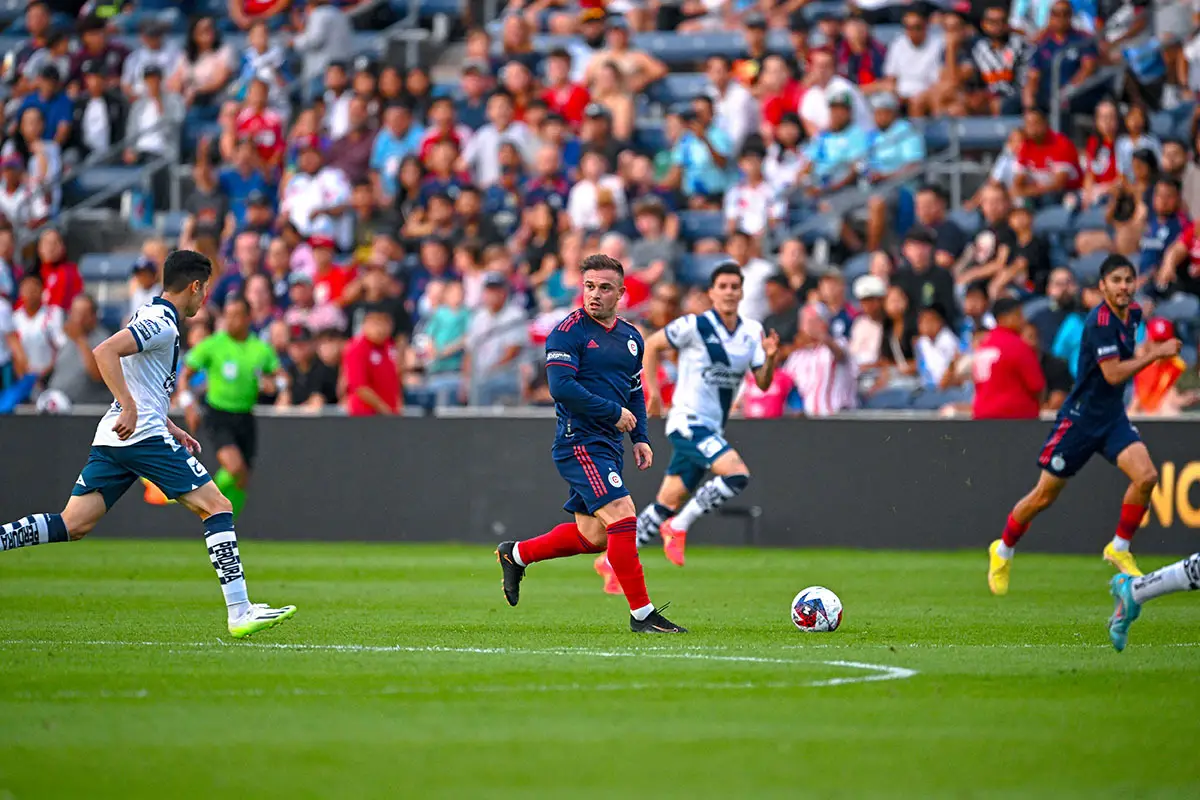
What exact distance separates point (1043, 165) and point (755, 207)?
345cm

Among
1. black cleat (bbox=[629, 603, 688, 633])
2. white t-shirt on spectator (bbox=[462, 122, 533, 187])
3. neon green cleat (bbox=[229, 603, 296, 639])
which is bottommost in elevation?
black cleat (bbox=[629, 603, 688, 633])

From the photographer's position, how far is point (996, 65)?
912 inches

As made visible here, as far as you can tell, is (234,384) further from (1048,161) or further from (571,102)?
(1048,161)

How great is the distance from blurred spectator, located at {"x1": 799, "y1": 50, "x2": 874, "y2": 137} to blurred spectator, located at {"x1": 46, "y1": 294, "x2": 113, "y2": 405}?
921cm

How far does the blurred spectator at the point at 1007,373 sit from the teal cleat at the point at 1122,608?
28.9ft

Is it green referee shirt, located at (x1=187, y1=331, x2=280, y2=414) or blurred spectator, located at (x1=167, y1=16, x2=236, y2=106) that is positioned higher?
blurred spectator, located at (x1=167, y1=16, x2=236, y2=106)

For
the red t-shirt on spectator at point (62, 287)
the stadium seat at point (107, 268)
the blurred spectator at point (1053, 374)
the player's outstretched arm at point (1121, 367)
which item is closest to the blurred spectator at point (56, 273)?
the red t-shirt on spectator at point (62, 287)

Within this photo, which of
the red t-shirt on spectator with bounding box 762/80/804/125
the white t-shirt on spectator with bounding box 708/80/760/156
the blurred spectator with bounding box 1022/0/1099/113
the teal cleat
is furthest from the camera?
the white t-shirt on spectator with bounding box 708/80/760/156

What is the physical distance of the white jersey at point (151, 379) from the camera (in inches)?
414

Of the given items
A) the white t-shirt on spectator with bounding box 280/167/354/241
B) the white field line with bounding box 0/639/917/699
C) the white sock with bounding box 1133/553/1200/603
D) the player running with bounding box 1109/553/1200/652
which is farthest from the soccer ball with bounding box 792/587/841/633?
the white t-shirt on spectator with bounding box 280/167/354/241

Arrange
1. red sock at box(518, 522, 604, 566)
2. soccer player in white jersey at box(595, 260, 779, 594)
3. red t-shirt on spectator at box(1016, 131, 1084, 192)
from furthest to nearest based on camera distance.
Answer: red t-shirt on spectator at box(1016, 131, 1084, 192)
soccer player in white jersey at box(595, 260, 779, 594)
red sock at box(518, 522, 604, 566)

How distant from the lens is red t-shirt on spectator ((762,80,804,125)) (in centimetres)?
2347

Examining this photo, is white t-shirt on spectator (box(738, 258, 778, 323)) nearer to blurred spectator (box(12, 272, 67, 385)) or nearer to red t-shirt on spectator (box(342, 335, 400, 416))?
red t-shirt on spectator (box(342, 335, 400, 416))

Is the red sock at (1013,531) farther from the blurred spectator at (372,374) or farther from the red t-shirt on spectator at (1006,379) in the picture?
the blurred spectator at (372,374)
